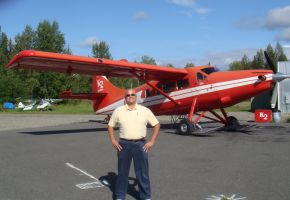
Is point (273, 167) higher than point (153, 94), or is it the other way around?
point (153, 94)

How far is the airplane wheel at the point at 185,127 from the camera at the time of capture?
15.0m

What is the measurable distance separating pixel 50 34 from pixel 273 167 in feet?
273

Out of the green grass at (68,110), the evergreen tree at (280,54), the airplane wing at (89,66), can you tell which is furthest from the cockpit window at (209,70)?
the evergreen tree at (280,54)

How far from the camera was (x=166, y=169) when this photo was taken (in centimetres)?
819

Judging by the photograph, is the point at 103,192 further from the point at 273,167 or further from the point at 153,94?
the point at 153,94

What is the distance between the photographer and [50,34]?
86500mm

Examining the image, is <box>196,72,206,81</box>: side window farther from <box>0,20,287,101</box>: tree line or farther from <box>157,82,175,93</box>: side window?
<box>0,20,287,101</box>: tree line

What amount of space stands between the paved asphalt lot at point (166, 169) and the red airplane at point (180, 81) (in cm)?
231

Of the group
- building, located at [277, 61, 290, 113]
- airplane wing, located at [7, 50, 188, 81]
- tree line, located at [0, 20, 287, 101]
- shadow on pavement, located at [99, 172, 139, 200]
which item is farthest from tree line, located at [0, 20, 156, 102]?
shadow on pavement, located at [99, 172, 139, 200]

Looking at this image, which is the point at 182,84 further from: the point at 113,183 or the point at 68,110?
the point at 68,110

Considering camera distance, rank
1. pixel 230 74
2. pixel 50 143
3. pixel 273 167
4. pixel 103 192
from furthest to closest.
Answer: pixel 230 74 → pixel 50 143 → pixel 273 167 → pixel 103 192

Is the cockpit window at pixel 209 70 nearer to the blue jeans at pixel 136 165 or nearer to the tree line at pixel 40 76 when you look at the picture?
the blue jeans at pixel 136 165

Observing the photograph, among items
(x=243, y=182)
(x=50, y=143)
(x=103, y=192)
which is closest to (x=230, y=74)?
(x=50, y=143)

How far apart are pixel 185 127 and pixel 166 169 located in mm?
7122
